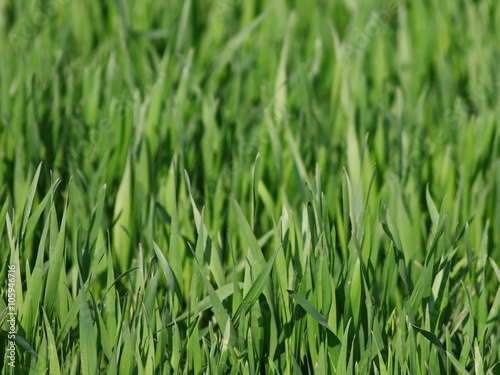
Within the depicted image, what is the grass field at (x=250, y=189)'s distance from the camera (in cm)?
106

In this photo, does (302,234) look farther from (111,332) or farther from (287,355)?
(111,332)

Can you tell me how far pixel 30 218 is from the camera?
1118mm

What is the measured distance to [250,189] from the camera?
58.9 inches

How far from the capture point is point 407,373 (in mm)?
1003

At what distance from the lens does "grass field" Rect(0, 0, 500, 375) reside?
106 cm

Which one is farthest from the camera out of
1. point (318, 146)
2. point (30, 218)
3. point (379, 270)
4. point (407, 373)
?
point (318, 146)

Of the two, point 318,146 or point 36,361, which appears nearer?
point 36,361

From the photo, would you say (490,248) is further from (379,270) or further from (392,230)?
(392,230)

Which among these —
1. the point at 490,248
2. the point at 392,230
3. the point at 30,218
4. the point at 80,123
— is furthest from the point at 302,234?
the point at 80,123

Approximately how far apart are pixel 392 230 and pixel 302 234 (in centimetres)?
15

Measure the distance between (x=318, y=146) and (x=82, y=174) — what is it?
0.51 m

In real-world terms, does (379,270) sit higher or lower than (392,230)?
lower

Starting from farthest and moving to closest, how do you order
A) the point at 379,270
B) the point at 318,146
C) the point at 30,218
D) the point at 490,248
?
the point at 318,146 < the point at 490,248 < the point at 379,270 < the point at 30,218

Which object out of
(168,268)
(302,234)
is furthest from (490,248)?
(168,268)
